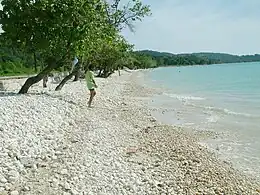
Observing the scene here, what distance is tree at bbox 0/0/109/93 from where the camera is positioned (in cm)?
1914

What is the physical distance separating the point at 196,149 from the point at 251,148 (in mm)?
2335

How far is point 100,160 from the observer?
10.8 m

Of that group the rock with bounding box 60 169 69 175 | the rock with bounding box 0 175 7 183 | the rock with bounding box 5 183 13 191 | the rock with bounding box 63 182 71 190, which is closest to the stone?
the rock with bounding box 0 175 7 183

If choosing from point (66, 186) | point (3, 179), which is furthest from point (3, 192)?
point (66, 186)

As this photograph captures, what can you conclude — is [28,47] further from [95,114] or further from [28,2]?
[95,114]

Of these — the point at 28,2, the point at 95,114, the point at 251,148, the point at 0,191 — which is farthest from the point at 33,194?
the point at 28,2

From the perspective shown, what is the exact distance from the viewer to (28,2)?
64.8 feet

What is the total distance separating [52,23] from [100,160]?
10549 mm

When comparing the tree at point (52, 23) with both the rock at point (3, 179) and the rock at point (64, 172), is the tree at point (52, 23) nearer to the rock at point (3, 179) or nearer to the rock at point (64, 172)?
the rock at point (64, 172)

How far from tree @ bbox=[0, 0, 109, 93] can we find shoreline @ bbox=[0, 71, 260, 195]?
4594 mm

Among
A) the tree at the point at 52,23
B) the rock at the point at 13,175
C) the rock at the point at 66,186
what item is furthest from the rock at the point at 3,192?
the tree at the point at 52,23

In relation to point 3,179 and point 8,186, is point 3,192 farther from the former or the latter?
point 3,179

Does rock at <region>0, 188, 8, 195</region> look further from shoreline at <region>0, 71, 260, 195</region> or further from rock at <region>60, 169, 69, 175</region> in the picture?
rock at <region>60, 169, 69, 175</region>

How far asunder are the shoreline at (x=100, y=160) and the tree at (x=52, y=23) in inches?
181
